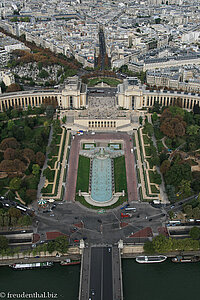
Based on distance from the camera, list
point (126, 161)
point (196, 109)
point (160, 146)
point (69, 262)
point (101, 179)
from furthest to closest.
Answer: point (196, 109), point (160, 146), point (126, 161), point (101, 179), point (69, 262)

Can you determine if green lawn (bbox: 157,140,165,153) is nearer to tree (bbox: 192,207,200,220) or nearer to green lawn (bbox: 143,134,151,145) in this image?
green lawn (bbox: 143,134,151,145)

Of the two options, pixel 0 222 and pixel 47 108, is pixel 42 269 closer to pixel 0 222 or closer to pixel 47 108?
pixel 0 222

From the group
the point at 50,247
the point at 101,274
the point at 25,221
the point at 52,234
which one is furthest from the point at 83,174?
the point at 101,274

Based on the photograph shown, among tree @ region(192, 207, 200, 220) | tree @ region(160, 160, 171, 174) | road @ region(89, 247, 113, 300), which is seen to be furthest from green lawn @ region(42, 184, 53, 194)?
tree @ region(192, 207, 200, 220)

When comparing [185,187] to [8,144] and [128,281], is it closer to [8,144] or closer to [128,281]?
[128,281]

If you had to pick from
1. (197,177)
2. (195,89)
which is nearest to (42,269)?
(197,177)

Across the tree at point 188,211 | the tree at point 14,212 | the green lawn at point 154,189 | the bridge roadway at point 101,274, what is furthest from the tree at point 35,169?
the tree at point 188,211
